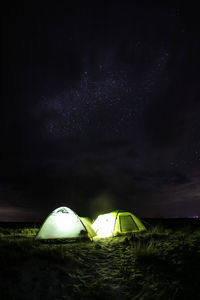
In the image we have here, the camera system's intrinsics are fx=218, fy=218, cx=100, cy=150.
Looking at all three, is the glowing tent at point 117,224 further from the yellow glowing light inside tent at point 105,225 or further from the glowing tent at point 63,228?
the glowing tent at point 63,228

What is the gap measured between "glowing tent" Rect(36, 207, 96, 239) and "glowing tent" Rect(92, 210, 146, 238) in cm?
192

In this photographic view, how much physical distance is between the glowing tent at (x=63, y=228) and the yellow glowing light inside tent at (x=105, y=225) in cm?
180

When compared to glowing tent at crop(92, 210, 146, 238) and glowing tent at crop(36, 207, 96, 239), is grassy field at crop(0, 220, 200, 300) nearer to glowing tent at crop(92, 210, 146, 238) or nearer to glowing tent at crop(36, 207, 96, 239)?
glowing tent at crop(36, 207, 96, 239)

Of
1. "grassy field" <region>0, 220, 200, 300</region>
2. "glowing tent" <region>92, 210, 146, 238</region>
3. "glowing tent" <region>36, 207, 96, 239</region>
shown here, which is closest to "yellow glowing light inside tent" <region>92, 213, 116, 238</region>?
"glowing tent" <region>92, 210, 146, 238</region>

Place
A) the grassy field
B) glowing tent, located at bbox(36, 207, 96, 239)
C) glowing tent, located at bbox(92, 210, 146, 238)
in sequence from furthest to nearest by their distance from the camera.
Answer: glowing tent, located at bbox(92, 210, 146, 238), glowing tent, located at bbox(36, 207, 96, 239), the grassy field

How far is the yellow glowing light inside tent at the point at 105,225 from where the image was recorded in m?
14.6

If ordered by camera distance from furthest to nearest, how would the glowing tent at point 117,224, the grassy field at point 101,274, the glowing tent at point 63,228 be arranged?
the glowing tent at point 117,224 → the glowing tent at point 63,228 → the grassy field at point 101,274

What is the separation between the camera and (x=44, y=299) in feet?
18.4

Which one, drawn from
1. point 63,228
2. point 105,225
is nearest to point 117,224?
point 105,225

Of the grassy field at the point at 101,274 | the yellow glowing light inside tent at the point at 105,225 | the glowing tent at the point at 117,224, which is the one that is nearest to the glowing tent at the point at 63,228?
the yellow glowing light inside tent at the point at 105,225

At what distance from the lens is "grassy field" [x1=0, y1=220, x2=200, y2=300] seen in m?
5.91

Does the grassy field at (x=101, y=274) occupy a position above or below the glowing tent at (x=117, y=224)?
below

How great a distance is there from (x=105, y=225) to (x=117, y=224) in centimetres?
101

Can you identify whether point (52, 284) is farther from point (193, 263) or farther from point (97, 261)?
point (193, 263)
